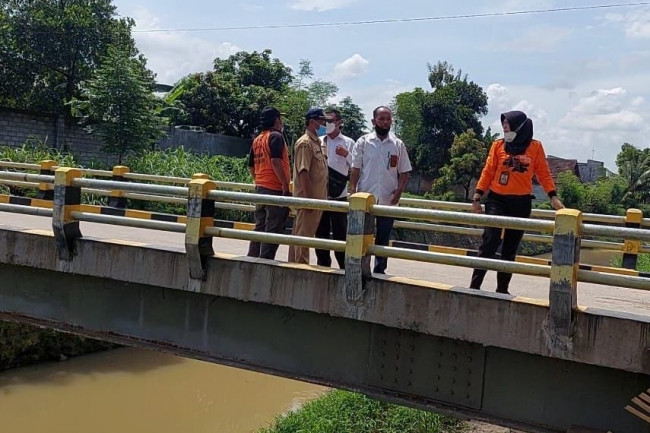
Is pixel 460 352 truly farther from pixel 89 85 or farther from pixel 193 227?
pixel 89 85

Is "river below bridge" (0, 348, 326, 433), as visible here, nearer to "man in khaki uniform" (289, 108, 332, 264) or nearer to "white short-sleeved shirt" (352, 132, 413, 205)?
"man in khaki uniform" (289, 108, 332, 264)

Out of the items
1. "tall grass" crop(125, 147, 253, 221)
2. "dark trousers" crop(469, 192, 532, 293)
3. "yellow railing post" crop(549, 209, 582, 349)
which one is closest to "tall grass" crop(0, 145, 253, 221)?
"tall grass" crop(125, 147, 253, 221)

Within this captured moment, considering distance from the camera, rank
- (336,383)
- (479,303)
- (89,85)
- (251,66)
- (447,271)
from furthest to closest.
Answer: (251,66)
(89,85)
(447,271)
(336,383)
(479,303)

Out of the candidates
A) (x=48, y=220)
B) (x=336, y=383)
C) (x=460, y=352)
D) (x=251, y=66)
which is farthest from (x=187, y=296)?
(x=251, y=66)

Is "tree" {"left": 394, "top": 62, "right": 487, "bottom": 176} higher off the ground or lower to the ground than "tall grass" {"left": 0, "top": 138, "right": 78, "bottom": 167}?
higher

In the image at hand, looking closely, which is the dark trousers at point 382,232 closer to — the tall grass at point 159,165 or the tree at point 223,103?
the tall grass at point 159,165

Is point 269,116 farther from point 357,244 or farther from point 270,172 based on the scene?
point 357,244

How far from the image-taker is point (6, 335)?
14.7m

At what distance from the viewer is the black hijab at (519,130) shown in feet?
17.0

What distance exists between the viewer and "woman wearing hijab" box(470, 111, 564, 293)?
520 cm

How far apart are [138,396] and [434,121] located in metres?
32.6

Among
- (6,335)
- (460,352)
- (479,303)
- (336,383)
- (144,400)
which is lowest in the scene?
(144,400)

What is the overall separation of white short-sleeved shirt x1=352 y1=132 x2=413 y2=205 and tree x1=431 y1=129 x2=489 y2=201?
32.5 metres

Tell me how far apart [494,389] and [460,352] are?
32cm
